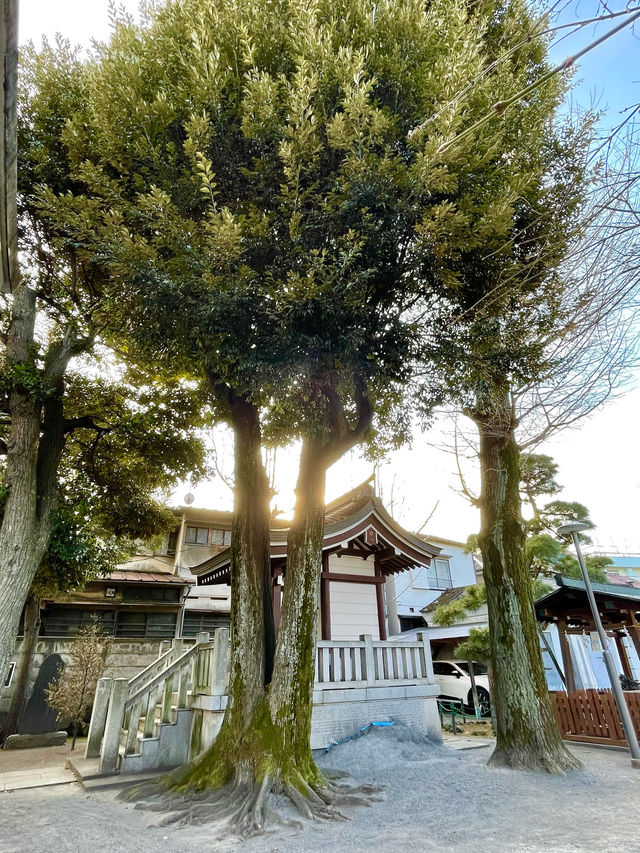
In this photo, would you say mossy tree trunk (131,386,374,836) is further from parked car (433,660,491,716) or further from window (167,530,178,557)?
window (167,530,178,557)

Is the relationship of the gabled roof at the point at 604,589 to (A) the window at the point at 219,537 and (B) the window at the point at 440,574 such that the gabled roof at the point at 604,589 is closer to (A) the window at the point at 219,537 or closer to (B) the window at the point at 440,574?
(B) the window at the point at 440,574

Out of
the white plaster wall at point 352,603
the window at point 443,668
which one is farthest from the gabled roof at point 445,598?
the white plaster wall at point 352,603

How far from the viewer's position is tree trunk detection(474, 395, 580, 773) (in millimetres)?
6868

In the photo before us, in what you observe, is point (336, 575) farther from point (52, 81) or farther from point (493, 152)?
point (52, 81)

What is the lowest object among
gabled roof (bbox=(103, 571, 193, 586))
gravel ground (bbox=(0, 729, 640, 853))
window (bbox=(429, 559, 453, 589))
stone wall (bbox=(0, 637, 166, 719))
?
gravel ground (bbox=(0, 729, 640, 853))

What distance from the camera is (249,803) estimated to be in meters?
4.98

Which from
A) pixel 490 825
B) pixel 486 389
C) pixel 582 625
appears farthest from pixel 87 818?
pixel 582 625

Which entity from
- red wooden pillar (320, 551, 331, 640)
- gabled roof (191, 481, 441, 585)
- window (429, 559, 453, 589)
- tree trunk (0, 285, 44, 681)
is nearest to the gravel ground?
tree trunk (0, 285, 44, 681)

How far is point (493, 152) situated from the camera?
19.2 ft

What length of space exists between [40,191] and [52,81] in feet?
7.77

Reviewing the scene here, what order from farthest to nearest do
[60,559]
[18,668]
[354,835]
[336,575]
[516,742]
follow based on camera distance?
[18,668], [336,575], [60,559], [516,742], [354,835]

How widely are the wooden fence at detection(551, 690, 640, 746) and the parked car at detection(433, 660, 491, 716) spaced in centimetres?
435

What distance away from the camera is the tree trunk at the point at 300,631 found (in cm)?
560

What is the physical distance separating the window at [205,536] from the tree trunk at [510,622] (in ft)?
54.1
